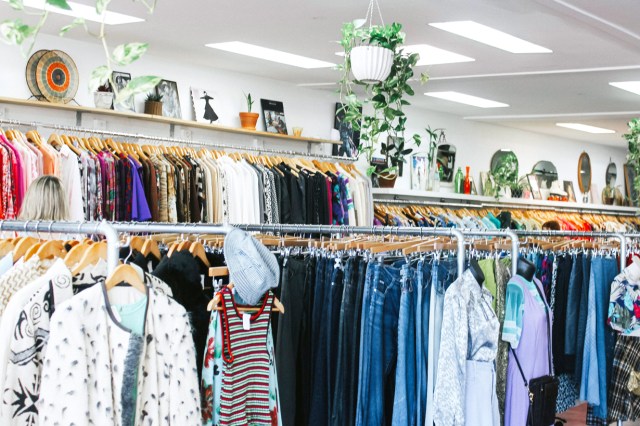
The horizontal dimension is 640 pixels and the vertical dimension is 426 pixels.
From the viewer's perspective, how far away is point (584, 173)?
15188mm

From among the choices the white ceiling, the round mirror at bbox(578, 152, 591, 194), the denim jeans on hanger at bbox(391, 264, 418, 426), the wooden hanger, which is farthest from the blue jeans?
the round mirror at bbox(578, 152, 591, 194)

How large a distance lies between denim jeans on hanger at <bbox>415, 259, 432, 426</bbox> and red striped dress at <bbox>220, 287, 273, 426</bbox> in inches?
32.3

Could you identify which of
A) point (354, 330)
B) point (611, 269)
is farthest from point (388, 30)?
point (354, 330)

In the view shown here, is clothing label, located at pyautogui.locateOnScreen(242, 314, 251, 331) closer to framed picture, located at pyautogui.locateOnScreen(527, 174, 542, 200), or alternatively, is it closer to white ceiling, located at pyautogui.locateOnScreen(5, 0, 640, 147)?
white ceiling, located at pyautogui.locateOnScreen(5, 0, 640, 147)

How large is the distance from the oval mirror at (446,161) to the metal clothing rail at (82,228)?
9449 mm

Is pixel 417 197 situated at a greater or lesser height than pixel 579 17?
lesser

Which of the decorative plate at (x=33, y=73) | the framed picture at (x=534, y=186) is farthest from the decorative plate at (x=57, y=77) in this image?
the framed picture at (x=534, y=186)

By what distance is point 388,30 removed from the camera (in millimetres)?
5609

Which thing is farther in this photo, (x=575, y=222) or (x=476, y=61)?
(x=575, y=222)

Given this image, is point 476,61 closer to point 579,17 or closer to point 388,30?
point 579,17

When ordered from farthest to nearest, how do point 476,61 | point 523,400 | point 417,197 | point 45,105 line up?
Answer: 1. point 417,197
2. point 476,61
3. point 45,105
4. point 523,400

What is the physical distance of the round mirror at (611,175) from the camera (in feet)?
51.9

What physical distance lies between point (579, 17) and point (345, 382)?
3.92 meters

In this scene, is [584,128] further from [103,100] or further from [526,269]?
[526,269]
